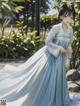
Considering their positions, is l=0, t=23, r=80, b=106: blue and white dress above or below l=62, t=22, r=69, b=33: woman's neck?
below

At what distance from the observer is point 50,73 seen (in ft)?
23.7

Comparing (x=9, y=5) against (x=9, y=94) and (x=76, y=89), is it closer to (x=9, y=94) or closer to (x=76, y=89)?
(x=76, y=89)

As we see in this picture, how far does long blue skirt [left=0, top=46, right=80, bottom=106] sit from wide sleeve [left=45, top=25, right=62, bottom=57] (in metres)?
0.09

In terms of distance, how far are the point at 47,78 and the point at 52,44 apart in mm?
518

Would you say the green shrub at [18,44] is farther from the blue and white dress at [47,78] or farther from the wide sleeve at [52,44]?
the wide sleeve at [52,44]

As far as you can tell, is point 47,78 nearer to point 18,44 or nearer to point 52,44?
point 52,44

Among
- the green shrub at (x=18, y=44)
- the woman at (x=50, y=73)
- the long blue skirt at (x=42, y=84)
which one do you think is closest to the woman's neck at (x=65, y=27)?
the woman at (x=50, y=73)

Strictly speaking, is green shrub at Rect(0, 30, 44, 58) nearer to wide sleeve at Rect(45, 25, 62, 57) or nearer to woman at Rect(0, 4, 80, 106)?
woman at Rect(0, 4, 80, 106)

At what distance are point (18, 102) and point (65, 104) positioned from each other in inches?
28.5

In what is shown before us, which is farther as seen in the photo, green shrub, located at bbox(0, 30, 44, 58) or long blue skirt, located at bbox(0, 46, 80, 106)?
green shrub, located at bbox(0, 30, 44, 58)

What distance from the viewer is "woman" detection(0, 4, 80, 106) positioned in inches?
282

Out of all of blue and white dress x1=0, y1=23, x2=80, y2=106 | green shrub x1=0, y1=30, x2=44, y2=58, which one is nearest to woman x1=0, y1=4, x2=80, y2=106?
blue and white dress x1=0, y1=23, x2=80, y2=106

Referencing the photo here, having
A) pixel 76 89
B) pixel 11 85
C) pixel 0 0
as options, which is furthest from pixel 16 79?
pixel 0 0

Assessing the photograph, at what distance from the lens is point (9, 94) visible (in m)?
7.50
